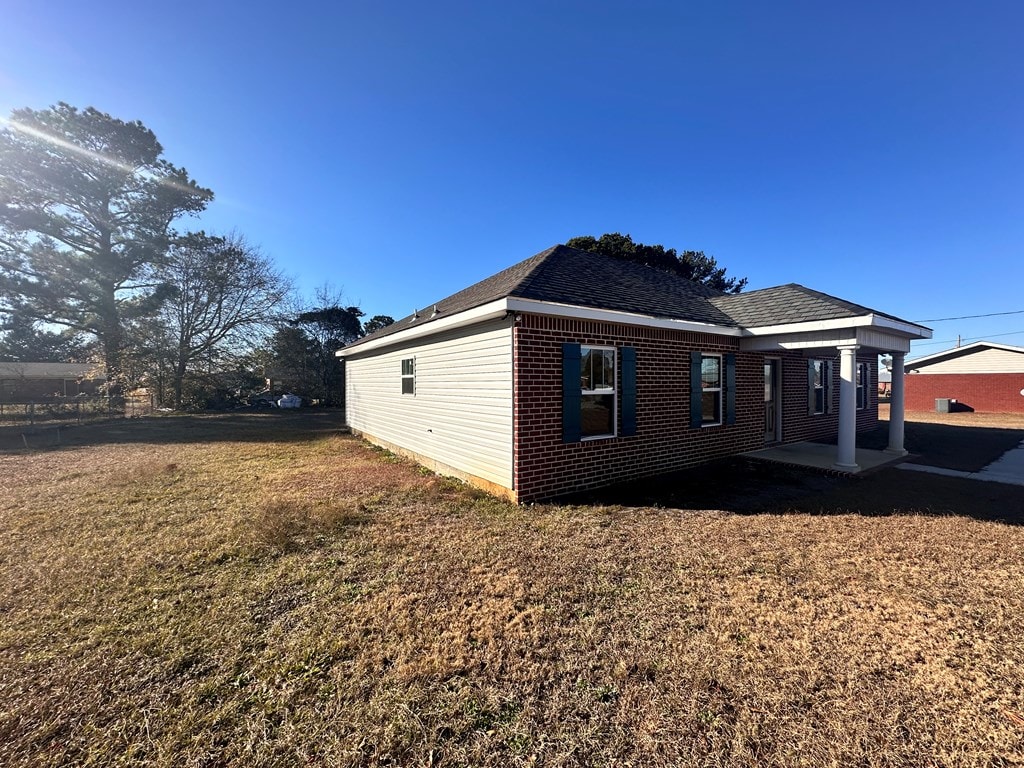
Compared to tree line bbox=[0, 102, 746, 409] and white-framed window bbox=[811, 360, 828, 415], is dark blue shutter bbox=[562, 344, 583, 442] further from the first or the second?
tree line bbox=[0, 102, 746, 409]

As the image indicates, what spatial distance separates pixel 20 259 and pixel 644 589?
32.3 meters

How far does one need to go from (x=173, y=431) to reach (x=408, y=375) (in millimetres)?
12168

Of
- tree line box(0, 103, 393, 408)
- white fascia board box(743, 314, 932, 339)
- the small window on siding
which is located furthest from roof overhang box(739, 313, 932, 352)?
tree line box(0, 103, 393, 408)

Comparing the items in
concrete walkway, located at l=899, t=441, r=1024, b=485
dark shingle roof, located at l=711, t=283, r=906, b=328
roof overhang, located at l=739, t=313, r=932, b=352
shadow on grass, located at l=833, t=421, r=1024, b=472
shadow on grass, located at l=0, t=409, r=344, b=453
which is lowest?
shadow on grass, located at l=0, t=409, r=344, b=453

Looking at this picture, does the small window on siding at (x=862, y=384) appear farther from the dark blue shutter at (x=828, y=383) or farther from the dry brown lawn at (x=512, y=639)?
the dry brown lawn at (x=512, y=639)

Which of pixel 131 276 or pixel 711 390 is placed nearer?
pixel 711 390

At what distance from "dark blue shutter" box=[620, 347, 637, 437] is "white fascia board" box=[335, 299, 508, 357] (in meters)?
2.35

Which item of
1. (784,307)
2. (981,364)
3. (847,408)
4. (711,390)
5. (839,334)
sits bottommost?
(847,408)

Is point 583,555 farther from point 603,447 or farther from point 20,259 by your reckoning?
point 20,259

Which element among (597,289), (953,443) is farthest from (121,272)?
(953,443)

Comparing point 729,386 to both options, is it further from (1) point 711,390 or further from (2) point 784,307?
(2) point 784,307

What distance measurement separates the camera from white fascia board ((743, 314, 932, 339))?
7336mm

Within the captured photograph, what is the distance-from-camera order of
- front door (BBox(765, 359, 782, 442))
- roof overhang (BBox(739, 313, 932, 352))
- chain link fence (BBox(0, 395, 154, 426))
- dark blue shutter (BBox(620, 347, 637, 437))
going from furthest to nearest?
chain link fence (BBox(0, 395, 154, 426)), front door (BBox(765, 359, 782, 442)), roof overhang (BBox(739, 313, 932, 352)), dark blue shutter (BBox(620, 347, 637, 437))

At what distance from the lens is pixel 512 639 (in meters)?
2.84
